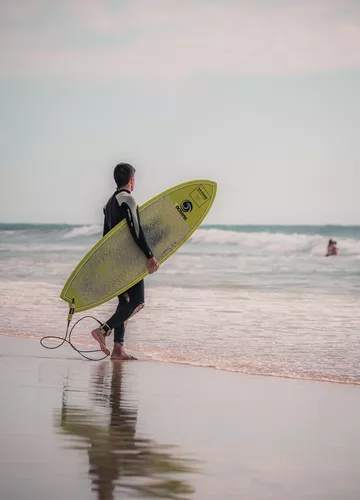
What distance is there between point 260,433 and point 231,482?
674 millimetres

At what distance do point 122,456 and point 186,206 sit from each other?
10.0 ft

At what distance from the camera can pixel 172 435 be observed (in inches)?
126

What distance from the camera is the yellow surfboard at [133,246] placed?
5.22 m

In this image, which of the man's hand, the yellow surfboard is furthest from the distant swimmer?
the man's hand

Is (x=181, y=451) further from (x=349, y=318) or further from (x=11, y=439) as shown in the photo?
(x=349, y=318)

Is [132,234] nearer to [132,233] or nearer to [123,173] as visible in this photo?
[132,233]

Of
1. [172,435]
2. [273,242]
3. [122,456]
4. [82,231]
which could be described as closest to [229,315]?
[172,435]

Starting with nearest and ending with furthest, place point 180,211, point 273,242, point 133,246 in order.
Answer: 1. point 133,246
2. point 180,211
3. point 273,242

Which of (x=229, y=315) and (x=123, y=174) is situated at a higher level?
(x=123, y=174)

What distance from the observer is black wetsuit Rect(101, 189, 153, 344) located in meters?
4.99

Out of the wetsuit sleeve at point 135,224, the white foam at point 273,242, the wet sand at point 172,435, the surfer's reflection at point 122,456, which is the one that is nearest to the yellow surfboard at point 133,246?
the wetsuit sleeve at point 135,224

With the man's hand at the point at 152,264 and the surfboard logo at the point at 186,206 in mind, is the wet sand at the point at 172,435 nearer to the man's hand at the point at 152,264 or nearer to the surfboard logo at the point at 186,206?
the man's hand at the point at 152,264

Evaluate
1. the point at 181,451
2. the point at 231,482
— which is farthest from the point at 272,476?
the point at 181,451

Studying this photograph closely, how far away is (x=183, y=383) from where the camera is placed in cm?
434
